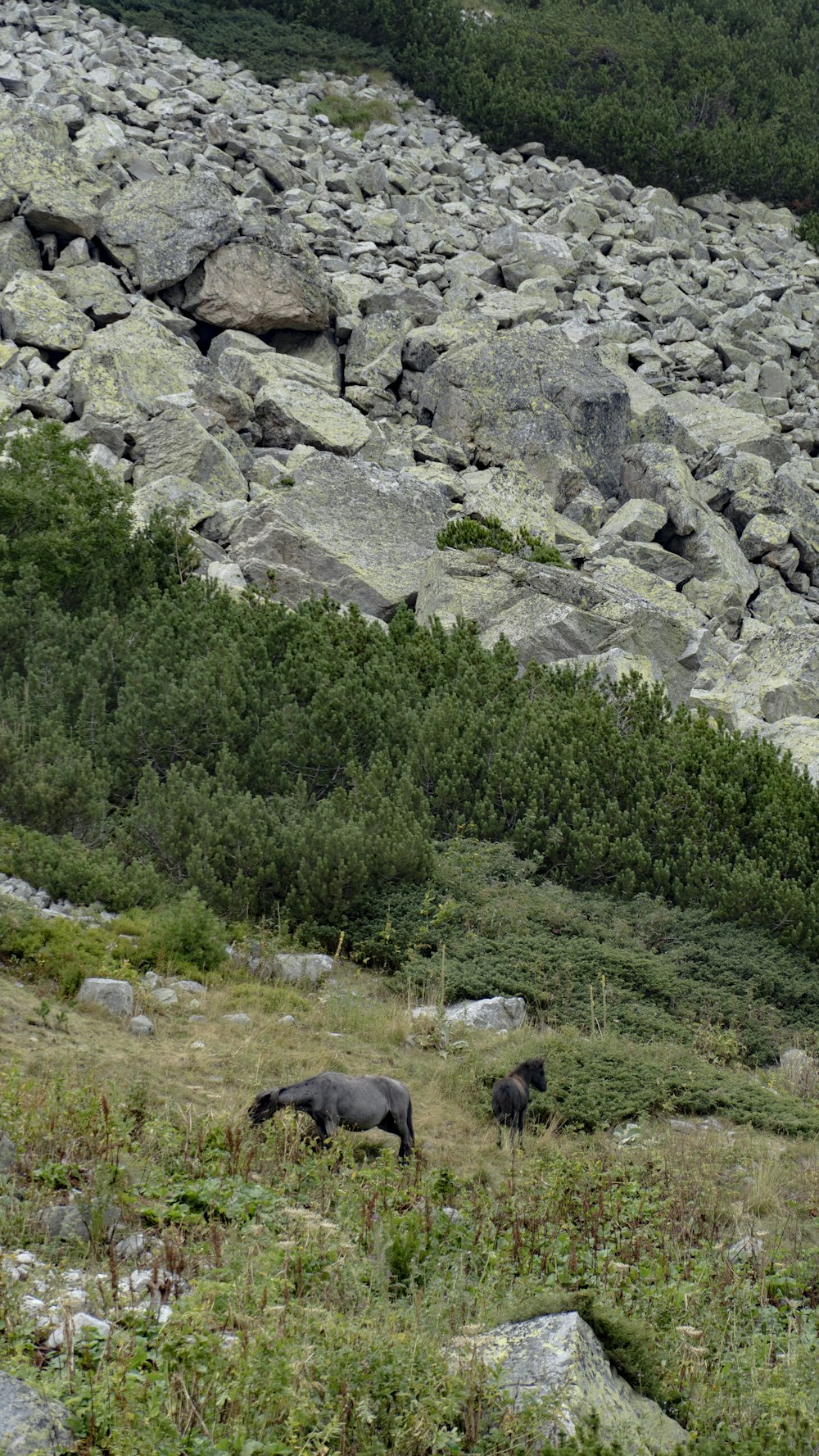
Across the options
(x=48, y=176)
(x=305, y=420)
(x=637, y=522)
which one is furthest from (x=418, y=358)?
(x=48, y=176)

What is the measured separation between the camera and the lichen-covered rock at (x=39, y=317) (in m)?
29.6

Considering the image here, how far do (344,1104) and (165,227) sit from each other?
102 feet

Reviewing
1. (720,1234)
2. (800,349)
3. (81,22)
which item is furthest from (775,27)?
(720,1234)

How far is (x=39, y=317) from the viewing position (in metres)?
29.9

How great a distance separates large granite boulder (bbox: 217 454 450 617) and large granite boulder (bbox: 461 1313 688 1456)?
20.1 metres

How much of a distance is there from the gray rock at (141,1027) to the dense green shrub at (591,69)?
46.7 m

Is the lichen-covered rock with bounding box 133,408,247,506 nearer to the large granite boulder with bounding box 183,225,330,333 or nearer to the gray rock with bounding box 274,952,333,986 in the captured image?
the large granite boulder with bounding box 183,225,330,333

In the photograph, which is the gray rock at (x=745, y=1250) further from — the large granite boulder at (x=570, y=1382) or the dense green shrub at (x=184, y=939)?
the dense green shrub at (x=184, y=939)

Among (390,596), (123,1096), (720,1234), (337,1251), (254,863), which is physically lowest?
(390,596)

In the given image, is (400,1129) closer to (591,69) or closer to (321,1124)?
(321,1124)

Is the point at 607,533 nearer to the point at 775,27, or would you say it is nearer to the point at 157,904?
the point at 157,904

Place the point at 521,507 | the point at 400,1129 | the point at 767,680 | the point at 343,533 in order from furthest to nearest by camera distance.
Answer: the point at 521,507
the point at 343,533
the point at 767,680
the point at 400,1129

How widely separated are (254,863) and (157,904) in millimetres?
1455

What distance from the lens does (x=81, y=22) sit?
46438 mm
